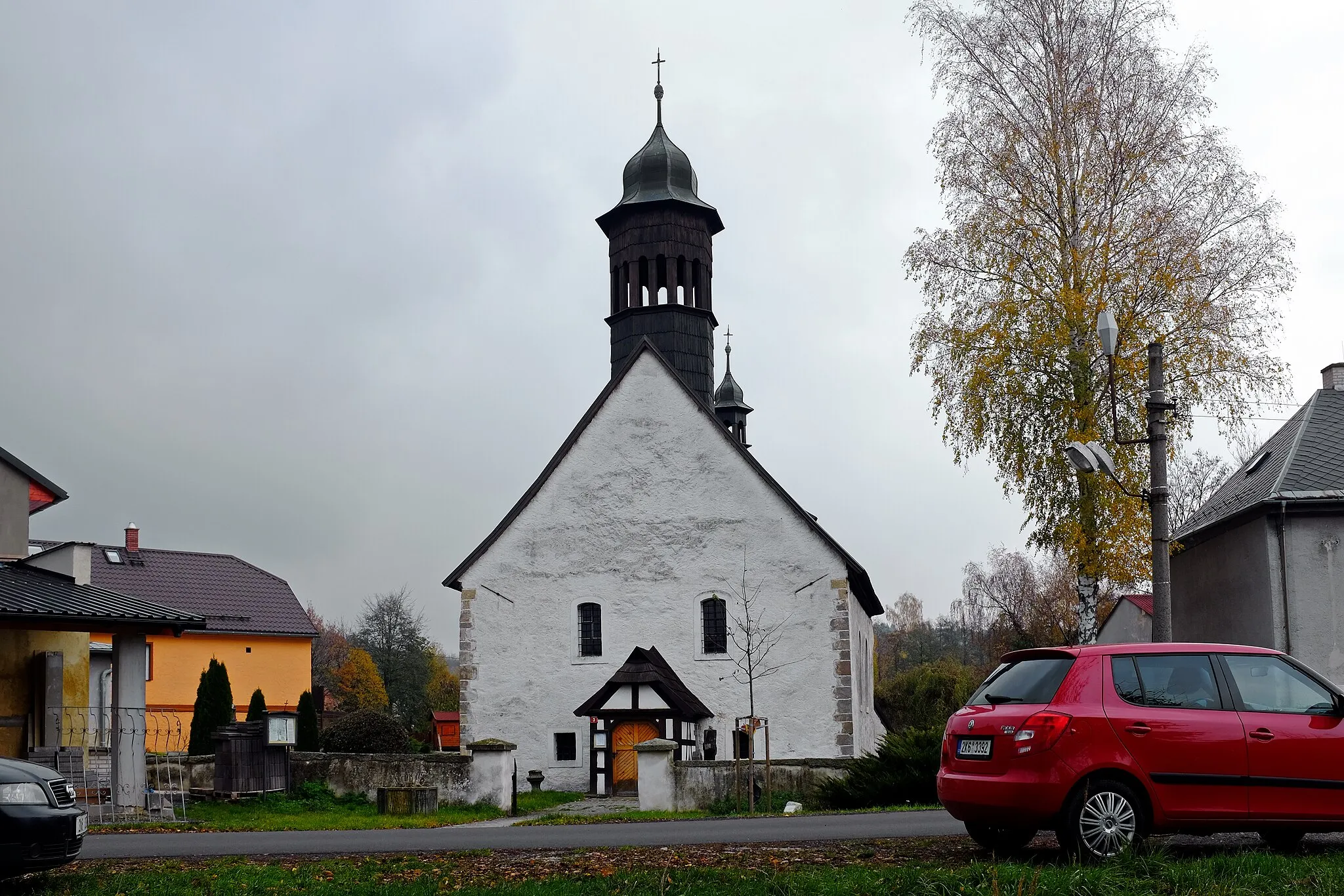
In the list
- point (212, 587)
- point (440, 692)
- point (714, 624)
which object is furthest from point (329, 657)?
point (714, 624)

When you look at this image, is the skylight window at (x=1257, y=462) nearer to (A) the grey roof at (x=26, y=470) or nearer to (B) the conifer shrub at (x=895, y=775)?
(B) the conifer shrub at (x=895, y=775)

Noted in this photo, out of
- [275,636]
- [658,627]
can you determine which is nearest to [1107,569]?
[658,627]

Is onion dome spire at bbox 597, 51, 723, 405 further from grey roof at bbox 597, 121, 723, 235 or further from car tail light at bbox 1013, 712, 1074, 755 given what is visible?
car tail light at bbox 1013, 712, 1074, 755

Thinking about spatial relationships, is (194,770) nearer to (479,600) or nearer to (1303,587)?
(479,600)

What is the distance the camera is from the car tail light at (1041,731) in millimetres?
8633

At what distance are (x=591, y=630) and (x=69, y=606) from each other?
13.3 metres

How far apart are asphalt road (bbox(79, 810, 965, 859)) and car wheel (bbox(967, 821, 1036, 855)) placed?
1.61 m

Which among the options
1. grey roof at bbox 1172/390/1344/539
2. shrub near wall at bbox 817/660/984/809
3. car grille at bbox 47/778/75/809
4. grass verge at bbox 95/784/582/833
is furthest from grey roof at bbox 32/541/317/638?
car grille at bbox 47/778/75/809

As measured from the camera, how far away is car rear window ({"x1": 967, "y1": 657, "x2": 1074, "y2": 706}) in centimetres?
902

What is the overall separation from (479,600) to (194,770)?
812 centimetres

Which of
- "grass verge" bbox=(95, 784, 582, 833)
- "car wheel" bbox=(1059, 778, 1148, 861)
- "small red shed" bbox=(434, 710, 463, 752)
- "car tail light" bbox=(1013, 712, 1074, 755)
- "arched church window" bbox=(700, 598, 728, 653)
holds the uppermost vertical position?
"arched church window" bbox=(700, 598, 728, 653)

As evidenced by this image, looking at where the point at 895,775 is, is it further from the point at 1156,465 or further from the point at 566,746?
the point at 566,746

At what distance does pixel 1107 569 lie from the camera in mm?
21766

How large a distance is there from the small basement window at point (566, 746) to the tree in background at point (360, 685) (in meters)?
32.1
